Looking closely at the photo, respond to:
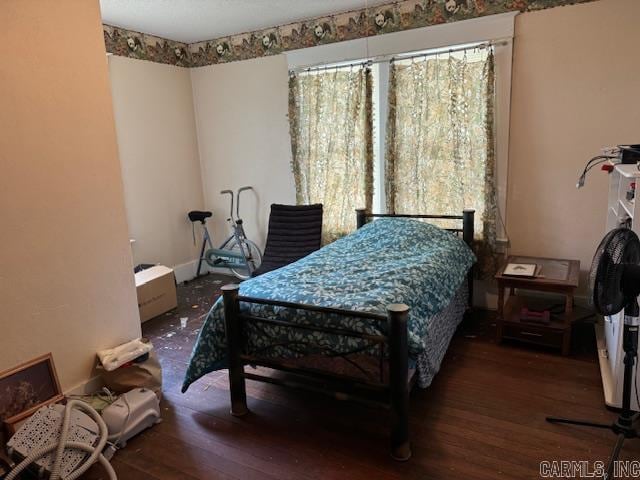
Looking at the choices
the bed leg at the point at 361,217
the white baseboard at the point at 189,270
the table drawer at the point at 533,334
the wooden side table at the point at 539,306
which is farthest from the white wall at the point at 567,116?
the white baseboard at the point at 189,270

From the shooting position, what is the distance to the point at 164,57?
15.2ft

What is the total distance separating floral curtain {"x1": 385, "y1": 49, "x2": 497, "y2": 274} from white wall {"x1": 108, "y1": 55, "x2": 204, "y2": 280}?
2.34m

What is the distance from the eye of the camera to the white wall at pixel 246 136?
4.52 metres

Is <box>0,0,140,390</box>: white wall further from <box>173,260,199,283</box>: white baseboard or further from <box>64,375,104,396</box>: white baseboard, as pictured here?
<box>173,260,199,283</box>: white baseboard

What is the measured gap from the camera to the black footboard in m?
1.99

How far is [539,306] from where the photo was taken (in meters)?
3.26

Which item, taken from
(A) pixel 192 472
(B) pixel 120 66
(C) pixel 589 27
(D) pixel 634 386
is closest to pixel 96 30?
(B) pixel 120 66

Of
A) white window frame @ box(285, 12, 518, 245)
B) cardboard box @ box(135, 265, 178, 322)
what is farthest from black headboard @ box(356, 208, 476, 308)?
cardboard box @ box(135, 265, 178, 322)

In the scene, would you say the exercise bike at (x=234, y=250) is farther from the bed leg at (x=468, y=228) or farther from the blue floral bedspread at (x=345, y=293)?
the bed leg at (x=468, y=228)

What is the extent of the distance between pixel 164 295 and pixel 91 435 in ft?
6.44

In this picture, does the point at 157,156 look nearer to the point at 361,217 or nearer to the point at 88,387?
the point at 361,217

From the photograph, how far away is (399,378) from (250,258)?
10.4 feet

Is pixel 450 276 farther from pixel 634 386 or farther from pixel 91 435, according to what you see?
pixel 91 435

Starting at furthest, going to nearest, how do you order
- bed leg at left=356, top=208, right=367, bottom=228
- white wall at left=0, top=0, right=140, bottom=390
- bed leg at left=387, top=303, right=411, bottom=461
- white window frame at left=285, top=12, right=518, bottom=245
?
bed leg at left=356, top=208, right=367, bottom=228 → white window frame at left=285, top=12, right=518, bottom=245 → white wall at left=0, top=0, right=140, bottom=390 → bed leg at left=387, top=303, right=411, bottom=461
